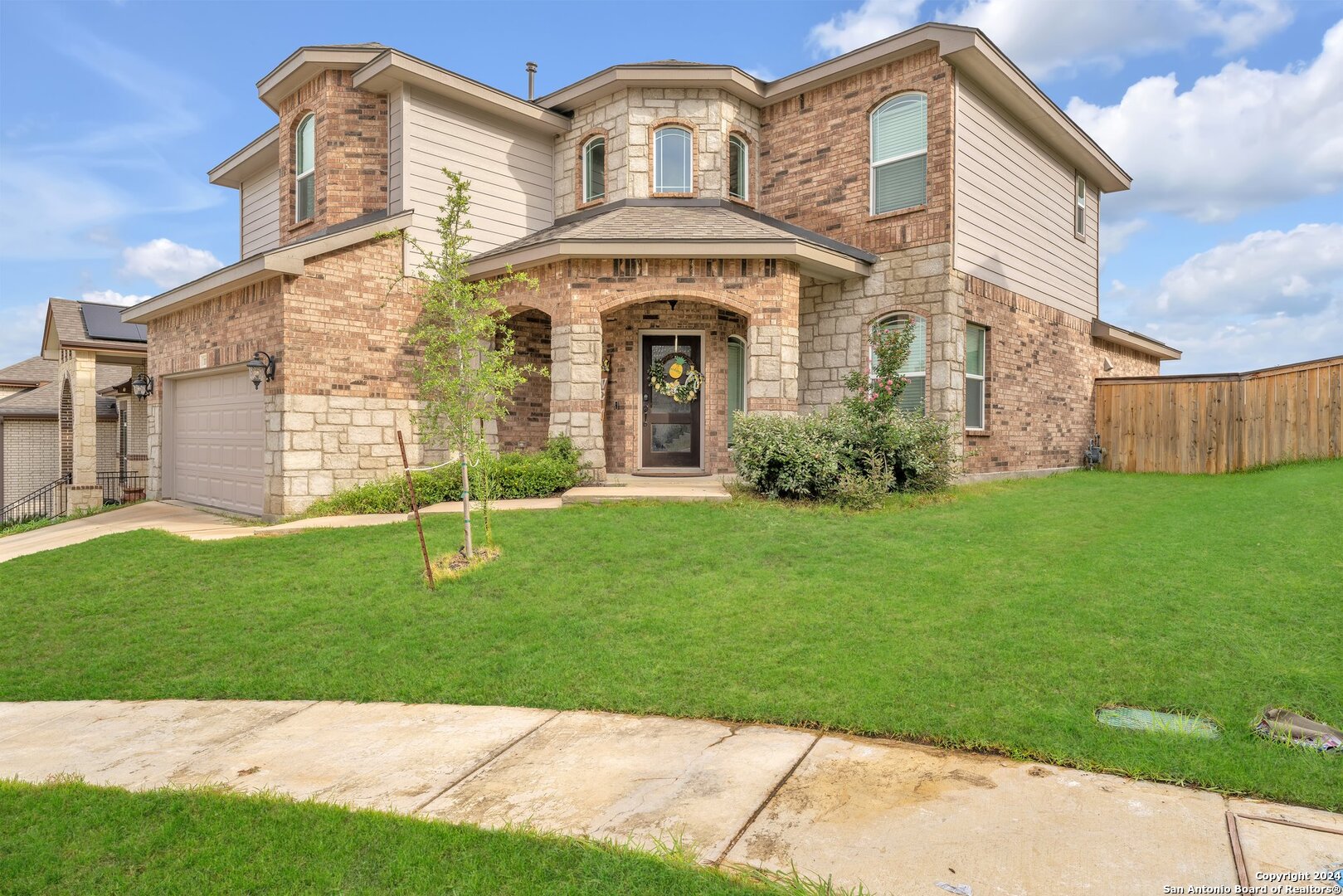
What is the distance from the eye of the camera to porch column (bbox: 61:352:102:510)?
1598 cm

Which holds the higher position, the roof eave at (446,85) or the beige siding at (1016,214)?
the roof eave at (446,85)

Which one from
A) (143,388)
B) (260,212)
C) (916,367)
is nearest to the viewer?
(916,367)

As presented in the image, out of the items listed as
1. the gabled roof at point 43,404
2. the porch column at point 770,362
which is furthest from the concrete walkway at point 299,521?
the gabled roof at point 43,404

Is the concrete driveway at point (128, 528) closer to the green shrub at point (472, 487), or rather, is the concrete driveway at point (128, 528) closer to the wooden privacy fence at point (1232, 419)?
the green shrub at point (472, 487)

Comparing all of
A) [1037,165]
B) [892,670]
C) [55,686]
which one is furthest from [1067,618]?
[1037,165]

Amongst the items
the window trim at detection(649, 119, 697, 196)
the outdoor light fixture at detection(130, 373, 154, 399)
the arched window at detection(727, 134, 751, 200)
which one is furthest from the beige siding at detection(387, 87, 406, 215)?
the outdoor light fixture at detection(130, 373, 154, 399)

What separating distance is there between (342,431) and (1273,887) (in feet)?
38.0

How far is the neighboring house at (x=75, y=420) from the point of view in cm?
1614

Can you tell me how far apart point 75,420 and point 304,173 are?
24.7 feet

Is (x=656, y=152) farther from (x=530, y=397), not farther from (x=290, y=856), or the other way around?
(x=290, y=856)

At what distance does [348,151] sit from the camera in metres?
13.0

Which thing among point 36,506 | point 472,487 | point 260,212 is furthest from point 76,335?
point 472,487

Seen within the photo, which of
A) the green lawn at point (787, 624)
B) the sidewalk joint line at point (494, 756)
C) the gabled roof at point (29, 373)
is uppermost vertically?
the gabled roof at point (29, 373)

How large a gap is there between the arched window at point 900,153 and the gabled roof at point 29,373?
26.0m
